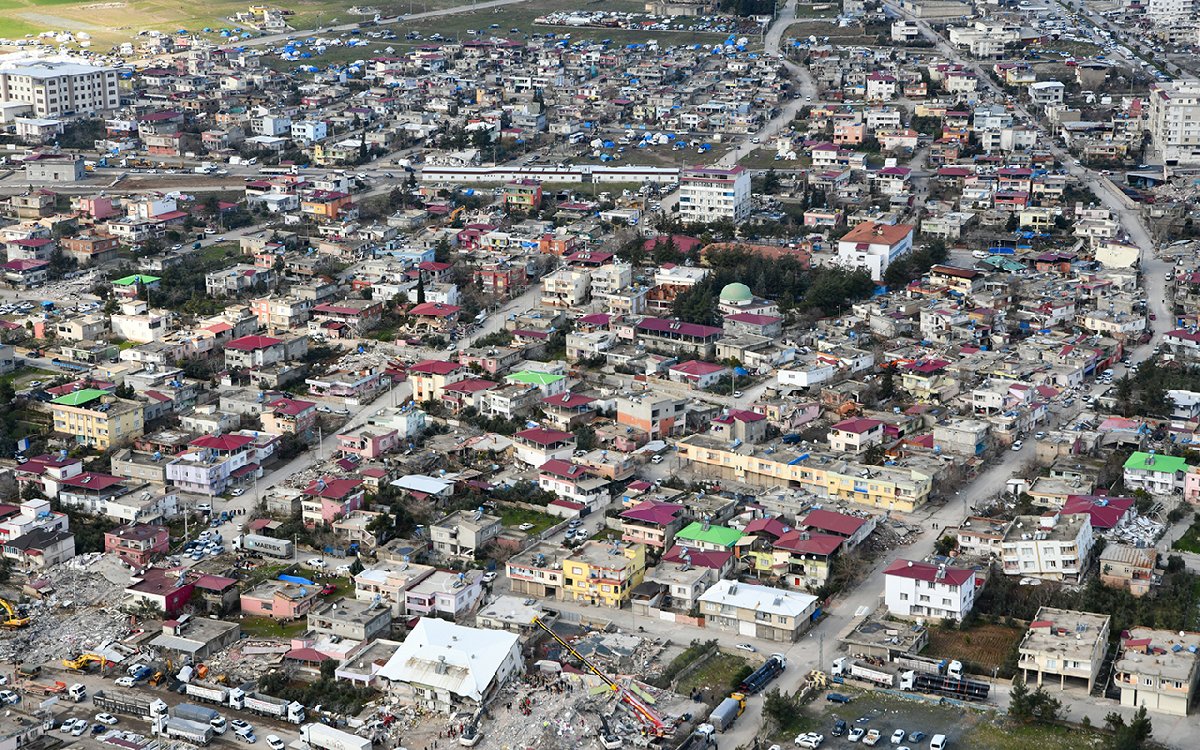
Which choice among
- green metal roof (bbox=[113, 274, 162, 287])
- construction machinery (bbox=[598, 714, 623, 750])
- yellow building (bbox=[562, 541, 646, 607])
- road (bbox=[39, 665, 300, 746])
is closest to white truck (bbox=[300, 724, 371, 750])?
road (bbox=[39, 665, 300, 746])

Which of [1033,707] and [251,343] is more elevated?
[1033,707]

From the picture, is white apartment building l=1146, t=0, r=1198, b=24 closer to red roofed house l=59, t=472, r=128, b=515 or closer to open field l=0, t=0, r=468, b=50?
open field l=0, t=0, r=468, b=50

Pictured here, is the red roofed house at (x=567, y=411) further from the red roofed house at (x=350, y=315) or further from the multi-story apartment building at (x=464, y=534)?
the red roofed house at (x=350, y=315)

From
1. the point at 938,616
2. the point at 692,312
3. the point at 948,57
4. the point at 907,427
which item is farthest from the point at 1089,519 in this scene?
the point at 948,57

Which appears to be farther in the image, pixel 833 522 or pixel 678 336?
pixel 678 336

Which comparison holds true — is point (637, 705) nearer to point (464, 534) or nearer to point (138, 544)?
point (464, 534)

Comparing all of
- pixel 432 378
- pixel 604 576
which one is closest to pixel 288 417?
pixel 432 378
